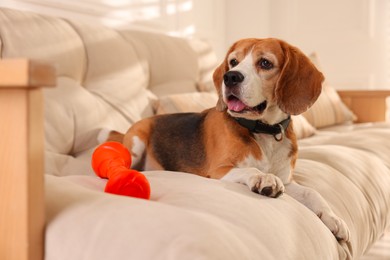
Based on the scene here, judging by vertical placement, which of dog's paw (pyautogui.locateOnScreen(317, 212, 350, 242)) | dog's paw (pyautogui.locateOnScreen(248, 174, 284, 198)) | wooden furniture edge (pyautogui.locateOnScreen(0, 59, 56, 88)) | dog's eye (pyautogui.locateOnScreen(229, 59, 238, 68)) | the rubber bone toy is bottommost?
dog's paw (pyautogui.locateOnScreen(317, 212, 350, 242))

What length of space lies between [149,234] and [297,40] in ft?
15.1

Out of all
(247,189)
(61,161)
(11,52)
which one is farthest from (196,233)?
(11,52)

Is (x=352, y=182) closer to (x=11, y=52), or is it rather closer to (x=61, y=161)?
(x=61, y=161)

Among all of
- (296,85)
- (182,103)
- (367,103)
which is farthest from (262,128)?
(367,103)

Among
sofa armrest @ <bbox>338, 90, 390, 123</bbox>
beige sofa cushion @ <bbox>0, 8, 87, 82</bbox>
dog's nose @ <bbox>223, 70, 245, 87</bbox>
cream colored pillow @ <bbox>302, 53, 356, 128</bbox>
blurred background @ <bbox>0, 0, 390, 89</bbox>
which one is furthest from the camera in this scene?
blurred background @ <bbox>0, 0, 390, 89</bbox>

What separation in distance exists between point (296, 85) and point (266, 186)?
A: 42 cm

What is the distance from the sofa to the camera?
824mm

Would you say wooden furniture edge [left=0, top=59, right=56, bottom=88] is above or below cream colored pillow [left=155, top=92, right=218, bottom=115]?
above

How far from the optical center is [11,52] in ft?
5.91

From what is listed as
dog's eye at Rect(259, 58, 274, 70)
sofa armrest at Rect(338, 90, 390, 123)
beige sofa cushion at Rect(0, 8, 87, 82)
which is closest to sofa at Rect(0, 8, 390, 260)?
beige sofa cushion at Rect(0, 8, 87, 82)

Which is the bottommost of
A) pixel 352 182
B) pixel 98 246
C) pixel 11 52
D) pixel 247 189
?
pixel 352 182

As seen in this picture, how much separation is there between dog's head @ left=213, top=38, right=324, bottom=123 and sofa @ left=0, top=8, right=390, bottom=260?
268mm

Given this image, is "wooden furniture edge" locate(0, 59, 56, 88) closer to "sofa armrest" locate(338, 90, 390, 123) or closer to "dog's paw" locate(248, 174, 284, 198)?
"dog's paw" locate(248, 174, 284, 198)

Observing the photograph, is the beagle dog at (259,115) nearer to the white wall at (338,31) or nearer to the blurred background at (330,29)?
the blurred background at (330,29)
